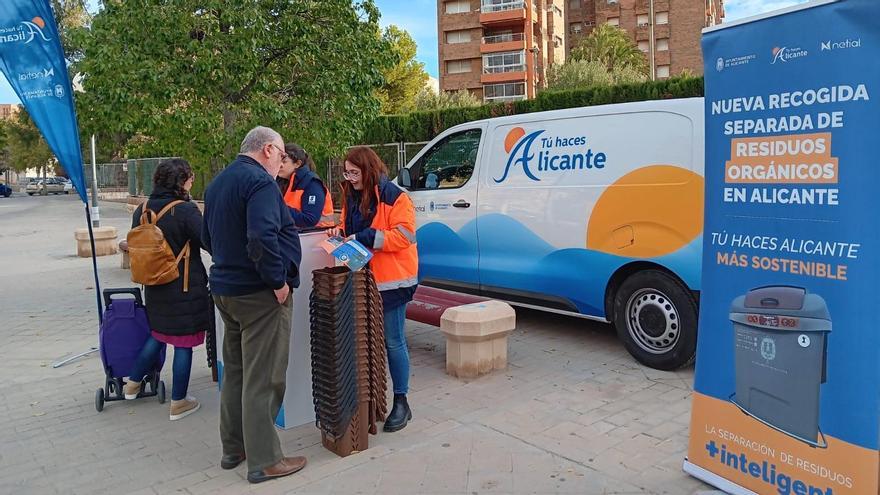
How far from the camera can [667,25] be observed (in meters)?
62.2

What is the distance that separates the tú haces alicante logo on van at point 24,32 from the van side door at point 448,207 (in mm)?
3725

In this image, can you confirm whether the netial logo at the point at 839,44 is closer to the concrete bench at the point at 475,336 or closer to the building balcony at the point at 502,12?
the concrete bench at the point at 475,336

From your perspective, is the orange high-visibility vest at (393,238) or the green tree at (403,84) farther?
the green tree at (403,84)

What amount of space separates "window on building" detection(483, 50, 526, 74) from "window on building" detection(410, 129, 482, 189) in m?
52.7

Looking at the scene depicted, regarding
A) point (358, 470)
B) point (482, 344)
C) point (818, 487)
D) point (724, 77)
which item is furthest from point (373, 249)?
point (818, 487)

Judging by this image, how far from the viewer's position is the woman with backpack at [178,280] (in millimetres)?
4793

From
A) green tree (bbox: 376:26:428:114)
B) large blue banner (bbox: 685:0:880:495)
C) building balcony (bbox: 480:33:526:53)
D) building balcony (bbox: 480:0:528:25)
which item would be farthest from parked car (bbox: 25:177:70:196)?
large blue banner (bbox: 685:0:880:495)

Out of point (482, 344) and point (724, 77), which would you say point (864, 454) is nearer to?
point (724, 77)

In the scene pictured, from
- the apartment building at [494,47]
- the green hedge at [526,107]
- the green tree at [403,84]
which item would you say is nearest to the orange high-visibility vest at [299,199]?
the green hedge at [526,107]

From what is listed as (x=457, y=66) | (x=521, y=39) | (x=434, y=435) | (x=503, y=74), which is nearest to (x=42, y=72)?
(x=434, y=435)

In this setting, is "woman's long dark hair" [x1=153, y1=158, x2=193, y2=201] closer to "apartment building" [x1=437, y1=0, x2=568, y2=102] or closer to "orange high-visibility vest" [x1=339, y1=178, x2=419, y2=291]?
"orange high-visibility vest" [x1=339, y1=178, x2=419, y2=291]

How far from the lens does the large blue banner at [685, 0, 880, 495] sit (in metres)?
2.79

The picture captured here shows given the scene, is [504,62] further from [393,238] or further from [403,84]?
[393,238]

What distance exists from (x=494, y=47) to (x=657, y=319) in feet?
184
